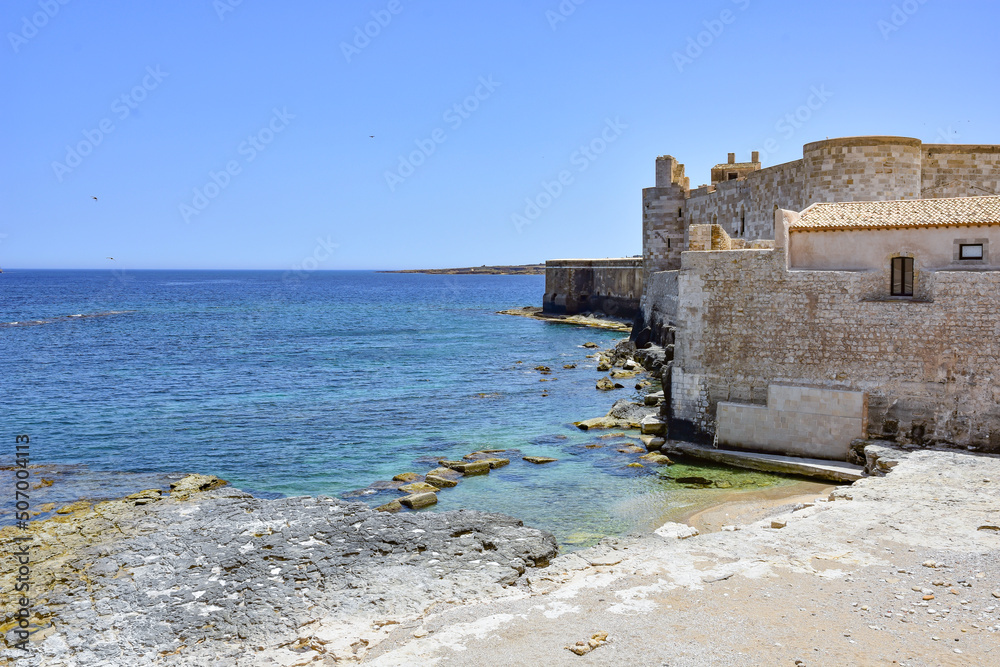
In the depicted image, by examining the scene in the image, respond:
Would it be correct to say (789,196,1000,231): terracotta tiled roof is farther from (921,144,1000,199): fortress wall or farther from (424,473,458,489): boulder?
(424,473,458,489): boulder

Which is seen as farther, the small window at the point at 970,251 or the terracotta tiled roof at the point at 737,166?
the terracotta tiled roof at the point at 737,166

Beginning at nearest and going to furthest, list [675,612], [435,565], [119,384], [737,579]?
[675,612]
[737,579]
[435,565]
[119,384]

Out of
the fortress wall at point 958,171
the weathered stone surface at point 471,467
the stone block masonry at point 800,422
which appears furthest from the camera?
the fortress wall at point 958,171

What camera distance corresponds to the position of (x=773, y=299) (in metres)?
15.1

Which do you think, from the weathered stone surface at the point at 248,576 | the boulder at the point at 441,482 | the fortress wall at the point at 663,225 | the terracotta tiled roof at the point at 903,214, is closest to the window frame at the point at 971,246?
the terracotta tiled roof at the point at 903,214

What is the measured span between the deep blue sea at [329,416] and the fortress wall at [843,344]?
2.07 meters

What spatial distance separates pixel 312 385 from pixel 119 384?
24.3ft

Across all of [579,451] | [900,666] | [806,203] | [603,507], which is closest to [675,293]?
[806,203]

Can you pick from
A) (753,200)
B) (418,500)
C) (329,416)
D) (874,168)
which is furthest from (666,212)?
(418,500)

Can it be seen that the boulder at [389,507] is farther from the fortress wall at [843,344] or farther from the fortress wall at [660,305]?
the fortress wall at [660,305]

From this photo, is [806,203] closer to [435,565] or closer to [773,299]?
[773,299]

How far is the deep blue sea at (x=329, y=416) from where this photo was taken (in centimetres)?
1487

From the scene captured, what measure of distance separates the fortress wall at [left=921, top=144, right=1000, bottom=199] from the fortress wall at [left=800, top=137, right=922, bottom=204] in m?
0.61

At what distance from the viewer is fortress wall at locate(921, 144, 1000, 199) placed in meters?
22.1
